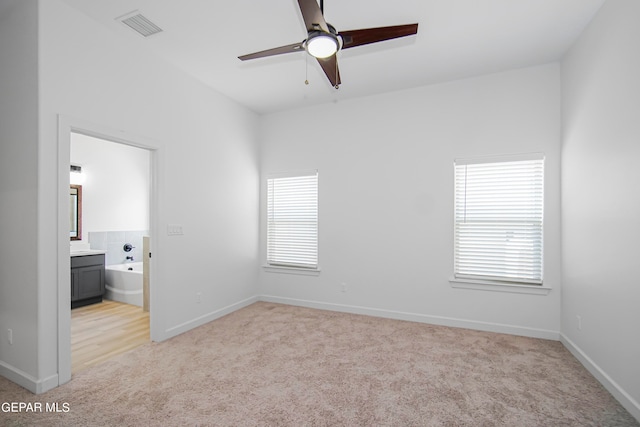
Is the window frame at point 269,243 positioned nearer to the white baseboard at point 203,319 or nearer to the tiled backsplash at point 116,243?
the white baseboard at point 203,319

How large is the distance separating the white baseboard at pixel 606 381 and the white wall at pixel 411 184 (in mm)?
397

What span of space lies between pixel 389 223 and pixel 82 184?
505 cm

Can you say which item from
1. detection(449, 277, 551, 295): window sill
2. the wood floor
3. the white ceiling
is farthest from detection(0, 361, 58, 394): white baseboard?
detection(449, 277, 551, 295): window sill

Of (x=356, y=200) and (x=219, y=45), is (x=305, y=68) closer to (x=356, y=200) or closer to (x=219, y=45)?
(x=219, y=45)

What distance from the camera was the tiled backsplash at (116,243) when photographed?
548 centimetres

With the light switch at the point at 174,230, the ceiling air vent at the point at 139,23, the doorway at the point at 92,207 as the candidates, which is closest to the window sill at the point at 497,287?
the light switch at the point at 174,230

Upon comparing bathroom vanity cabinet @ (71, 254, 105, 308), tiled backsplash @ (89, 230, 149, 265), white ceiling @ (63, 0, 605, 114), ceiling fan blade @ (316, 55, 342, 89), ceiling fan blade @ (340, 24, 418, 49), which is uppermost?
white ceiling @ (63, 0, 605, 114)

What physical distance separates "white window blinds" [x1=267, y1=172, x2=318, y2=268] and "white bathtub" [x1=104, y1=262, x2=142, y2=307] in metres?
2.02

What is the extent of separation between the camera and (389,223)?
419 centimetres

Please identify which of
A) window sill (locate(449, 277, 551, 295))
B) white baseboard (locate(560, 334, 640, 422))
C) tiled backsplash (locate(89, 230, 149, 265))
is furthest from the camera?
tiled backsplash (locate(89, 230, 149, 265))

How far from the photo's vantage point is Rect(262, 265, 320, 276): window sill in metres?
4.66

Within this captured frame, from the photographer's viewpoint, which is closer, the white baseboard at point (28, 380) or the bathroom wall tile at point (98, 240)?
the white baseboard at point (28, 380)

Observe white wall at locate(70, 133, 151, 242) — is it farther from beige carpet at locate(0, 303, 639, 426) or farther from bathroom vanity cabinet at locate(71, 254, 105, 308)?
beige carpet at locate(0, 303, 639, 426)

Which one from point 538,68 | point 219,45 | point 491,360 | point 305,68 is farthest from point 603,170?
point 219,45
